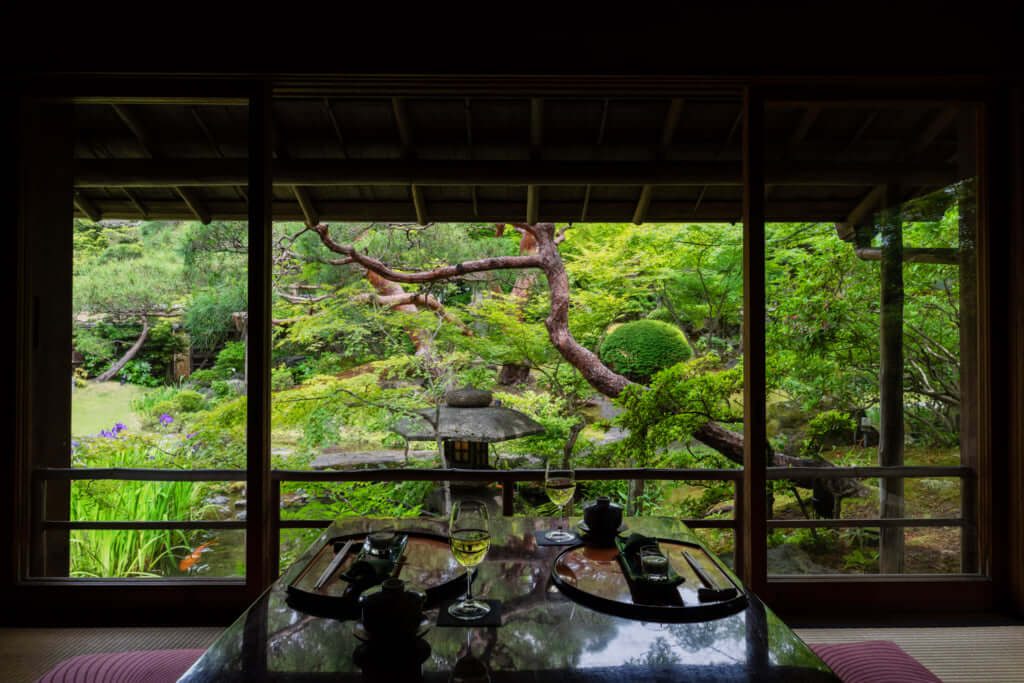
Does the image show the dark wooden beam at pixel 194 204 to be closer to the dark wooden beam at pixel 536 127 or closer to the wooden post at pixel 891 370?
the dark wooden beam at pixel 536 127

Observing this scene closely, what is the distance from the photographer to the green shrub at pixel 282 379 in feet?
18.8

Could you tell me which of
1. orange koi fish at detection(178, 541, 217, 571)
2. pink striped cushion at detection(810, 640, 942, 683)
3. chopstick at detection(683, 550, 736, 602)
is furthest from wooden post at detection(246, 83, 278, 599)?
pink striped cushion at detection(810, 640, 942, 683)

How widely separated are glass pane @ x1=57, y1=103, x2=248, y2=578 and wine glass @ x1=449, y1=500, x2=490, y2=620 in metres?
1.70

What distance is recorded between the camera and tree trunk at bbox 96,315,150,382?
2850 millimetres

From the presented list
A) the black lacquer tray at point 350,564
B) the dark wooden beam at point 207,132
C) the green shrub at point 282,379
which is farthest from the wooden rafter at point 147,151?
the green shrub at point 282,379

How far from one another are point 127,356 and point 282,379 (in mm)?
2856

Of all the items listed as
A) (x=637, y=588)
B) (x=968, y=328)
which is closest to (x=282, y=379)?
(x=637, y=588)

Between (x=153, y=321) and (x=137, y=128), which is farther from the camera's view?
(x=153, y=321)

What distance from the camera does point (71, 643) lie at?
2.35m

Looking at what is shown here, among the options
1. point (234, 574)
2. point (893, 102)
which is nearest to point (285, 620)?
point (234, 574)

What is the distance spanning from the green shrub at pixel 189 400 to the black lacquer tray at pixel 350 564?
207cm

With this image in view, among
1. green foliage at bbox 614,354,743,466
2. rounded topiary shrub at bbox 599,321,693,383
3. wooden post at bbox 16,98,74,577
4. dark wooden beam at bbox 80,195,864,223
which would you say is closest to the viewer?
wooden post at bbox 16,98,74,577

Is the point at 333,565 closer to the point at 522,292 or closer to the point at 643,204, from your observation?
the point at 643,204

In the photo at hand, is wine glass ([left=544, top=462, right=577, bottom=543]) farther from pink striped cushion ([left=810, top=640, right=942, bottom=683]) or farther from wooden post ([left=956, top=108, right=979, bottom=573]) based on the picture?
wooden post ([left=956, top=108, right=979, bottom=573])
